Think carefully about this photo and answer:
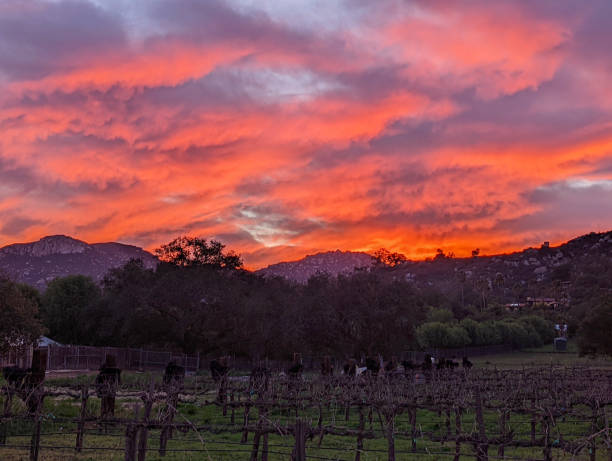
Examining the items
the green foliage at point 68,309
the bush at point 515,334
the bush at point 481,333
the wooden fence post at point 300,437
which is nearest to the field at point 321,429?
the wooden fence post at point 300,437

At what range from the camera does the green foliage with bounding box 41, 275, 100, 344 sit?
7244 centimetres

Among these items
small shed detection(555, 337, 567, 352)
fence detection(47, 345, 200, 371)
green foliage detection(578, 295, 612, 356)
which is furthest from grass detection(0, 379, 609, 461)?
small shed detection(555, 337, 567, 352)

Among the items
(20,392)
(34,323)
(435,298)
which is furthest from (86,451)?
(435,298)

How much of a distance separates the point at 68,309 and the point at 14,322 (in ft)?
140

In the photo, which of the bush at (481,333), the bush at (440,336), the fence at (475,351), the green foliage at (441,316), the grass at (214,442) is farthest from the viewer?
the green foliage at (441,316)

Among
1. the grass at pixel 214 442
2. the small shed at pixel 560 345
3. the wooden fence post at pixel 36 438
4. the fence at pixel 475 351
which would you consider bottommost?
the grass at pixel 214 442

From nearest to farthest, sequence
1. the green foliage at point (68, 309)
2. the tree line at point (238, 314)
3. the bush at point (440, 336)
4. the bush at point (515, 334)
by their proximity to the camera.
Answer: the tree line at point (238, 314)
the green foliage at point (68, 309)
the bush at point (440, 336)
the bush at point (515, 334)

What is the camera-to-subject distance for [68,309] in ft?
245

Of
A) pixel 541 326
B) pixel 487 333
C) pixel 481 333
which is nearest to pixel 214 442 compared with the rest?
pixel 481 333

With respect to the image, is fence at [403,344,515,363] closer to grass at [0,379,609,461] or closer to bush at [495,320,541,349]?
bush at [495,320,541,349]

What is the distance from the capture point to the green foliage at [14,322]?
33562 millimetres

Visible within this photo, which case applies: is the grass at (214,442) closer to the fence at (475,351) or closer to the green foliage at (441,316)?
the fence at (475,351)

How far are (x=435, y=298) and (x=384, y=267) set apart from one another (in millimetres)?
31324

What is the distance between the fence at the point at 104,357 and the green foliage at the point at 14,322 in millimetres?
16418
